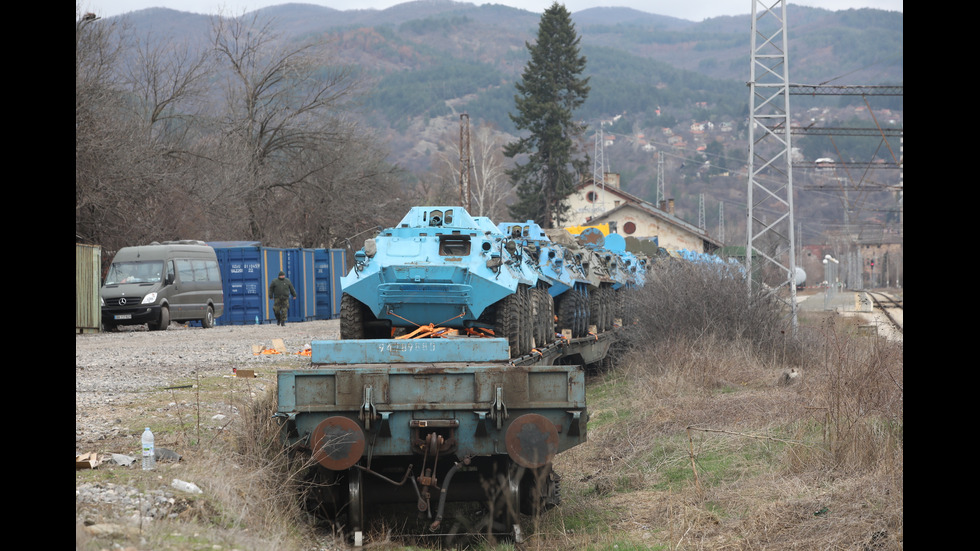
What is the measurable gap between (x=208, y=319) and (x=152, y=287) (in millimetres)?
2735

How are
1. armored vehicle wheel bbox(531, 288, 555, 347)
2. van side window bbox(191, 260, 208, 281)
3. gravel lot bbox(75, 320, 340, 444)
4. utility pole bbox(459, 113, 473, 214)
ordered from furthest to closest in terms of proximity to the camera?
utility pole bbox(459, 113, 473, 214), van side window bbox(191, 260, 208, 281), armored vehicle wheel bbox(531, 288, 555, 347), gravel lot bbox(75, 320, 340, 444)

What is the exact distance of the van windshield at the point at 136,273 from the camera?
→ 950 inches

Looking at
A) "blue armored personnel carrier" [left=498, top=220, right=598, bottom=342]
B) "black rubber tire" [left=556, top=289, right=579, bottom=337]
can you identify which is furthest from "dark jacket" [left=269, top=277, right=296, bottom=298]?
"black rubber tire" [left=556, top=289, right=579, bottom=337]

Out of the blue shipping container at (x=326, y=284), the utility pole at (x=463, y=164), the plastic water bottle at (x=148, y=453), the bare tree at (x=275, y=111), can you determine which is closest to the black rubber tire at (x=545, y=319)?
the plastic water bottle at (x=148, y=453)

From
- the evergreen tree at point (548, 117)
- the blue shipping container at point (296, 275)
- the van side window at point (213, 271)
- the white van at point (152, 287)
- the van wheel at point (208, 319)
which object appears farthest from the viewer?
the evergreen tree at point (548, 117)

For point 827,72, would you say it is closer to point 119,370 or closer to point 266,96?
point 266,96

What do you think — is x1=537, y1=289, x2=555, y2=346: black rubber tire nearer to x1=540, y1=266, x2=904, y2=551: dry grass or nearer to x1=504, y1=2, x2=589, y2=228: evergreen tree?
x1=540, y1=266, x2=904, y2=551: dry grass

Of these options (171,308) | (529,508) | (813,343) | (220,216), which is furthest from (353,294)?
(220,216)

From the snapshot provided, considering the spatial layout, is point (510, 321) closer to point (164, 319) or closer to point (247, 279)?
point (164, 319)

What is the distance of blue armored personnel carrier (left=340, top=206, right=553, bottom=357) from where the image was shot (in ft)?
36.2

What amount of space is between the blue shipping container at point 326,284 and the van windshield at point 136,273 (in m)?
8.50

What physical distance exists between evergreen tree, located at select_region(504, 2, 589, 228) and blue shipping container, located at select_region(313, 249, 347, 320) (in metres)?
18.7

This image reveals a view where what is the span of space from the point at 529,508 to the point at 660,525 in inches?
41.5

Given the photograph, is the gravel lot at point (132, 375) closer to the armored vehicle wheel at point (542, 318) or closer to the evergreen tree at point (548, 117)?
the armored vehicle wheel at point (542, 318)
